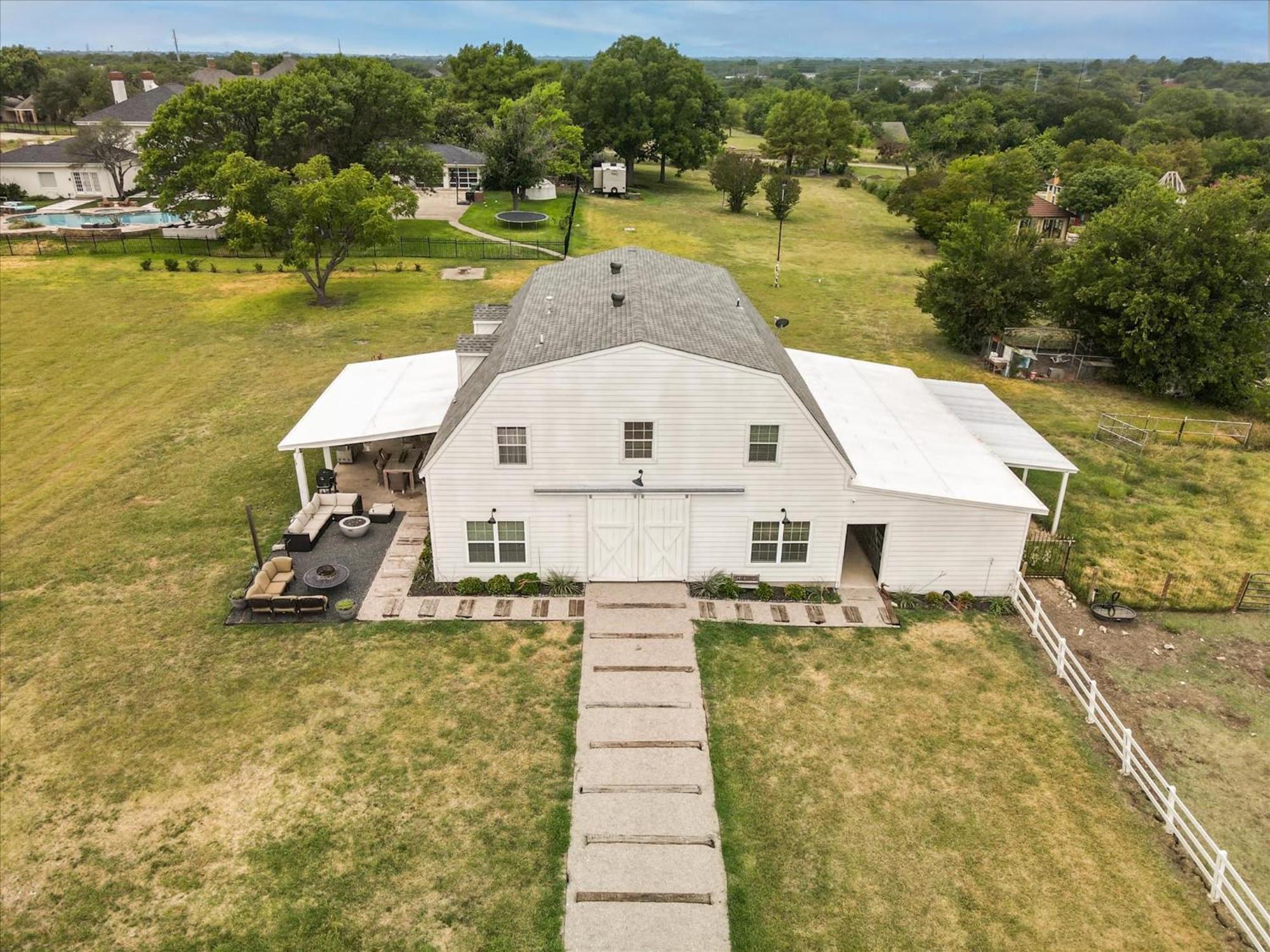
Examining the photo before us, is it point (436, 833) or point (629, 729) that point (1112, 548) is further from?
point (436, 833)

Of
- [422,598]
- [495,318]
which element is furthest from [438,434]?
[495,318]

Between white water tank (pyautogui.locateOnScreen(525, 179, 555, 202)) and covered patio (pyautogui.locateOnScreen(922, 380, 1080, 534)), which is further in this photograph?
white water tank (pyautogui.locateOnScreen(525, 179, 555, 202))

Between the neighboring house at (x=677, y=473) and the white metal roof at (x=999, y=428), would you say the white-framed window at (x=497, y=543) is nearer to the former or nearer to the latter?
the neighboring house at (x=677, y=473)

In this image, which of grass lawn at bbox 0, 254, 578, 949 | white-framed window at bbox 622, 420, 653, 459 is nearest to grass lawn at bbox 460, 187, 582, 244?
grass lawn at bbox 0, 254, 578, 949

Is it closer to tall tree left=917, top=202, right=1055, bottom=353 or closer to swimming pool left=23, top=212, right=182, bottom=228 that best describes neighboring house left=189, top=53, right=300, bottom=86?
swimming pool left=23, top=212, right=182, bottom=228

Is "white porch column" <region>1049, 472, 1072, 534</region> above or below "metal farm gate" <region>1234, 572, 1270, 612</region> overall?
above

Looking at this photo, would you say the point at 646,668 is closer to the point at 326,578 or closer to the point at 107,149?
the point at 326,578
